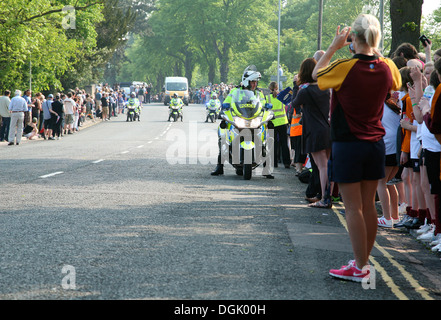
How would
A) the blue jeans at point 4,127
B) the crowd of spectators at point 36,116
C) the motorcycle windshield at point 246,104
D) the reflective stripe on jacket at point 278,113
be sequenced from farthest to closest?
the blue jeans at point 4,127
the crowd of spectators at point 36,116
the reflective stripe on jacket at point 278,113
the motorcycle windshield at point 246,104

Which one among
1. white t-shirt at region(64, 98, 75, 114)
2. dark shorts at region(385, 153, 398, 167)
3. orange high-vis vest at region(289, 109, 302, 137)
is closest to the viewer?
dark shorts at region(385, 153, 398, 167)

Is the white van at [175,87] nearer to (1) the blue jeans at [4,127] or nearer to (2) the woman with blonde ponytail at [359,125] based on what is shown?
(1) the blue jeans at [4,127]

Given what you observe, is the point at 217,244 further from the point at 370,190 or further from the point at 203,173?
the point at 203,173

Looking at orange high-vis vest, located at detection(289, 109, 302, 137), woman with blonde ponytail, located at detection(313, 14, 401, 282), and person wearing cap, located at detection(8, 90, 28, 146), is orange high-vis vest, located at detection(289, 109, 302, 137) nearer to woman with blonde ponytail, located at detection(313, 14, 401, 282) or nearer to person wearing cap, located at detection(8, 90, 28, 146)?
woman with blonde ponytail, located at detection(313, 14, 401, 282)

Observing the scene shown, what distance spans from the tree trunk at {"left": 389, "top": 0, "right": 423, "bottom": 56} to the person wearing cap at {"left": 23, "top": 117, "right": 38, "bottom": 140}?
19014 millimetres

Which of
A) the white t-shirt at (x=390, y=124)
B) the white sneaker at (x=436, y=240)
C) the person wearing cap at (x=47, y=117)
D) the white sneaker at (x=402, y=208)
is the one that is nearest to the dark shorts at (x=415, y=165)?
the white t-shirt at (x=390, y=124)

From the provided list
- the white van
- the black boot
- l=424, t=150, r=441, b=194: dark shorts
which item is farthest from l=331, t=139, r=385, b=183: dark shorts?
the white van

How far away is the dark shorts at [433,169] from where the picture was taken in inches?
298

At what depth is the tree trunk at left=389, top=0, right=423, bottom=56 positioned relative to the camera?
15.2 meters

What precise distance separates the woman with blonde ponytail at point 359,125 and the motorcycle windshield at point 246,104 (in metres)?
7.93

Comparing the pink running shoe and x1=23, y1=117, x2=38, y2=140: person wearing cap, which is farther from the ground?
the pink running shoe

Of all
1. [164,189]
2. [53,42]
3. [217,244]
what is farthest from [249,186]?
[53,42]

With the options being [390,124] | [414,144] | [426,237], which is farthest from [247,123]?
[426,237]
